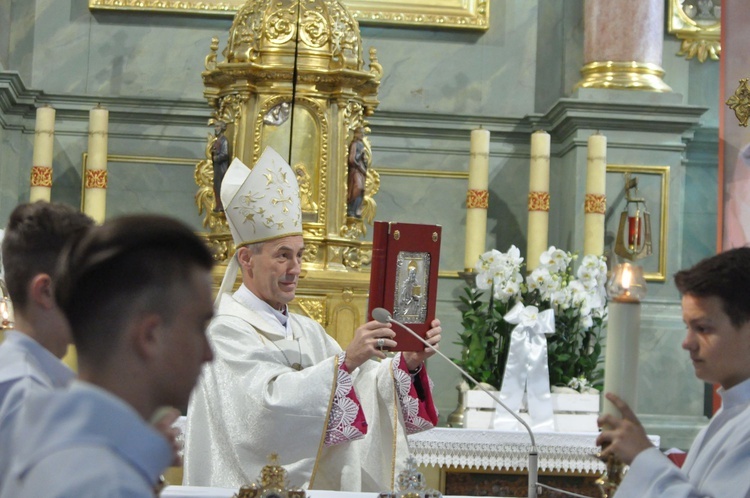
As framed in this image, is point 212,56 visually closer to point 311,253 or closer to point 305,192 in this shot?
point 305,192

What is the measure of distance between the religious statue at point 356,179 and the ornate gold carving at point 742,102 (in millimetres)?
2064

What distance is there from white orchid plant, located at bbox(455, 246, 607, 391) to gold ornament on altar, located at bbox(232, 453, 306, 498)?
3.24m

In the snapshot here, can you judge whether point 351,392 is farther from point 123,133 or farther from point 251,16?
point 123,133

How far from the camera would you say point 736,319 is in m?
2.96

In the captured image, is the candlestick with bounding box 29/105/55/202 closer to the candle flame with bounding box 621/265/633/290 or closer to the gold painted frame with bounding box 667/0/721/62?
the gold painted frame with bounding box 667/0/721/62

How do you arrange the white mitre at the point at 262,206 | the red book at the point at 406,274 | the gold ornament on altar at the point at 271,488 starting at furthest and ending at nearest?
the white mitre at the point at 262,206
the red book at the point at 406,274
the gold ornament on altar at the point at 271,488

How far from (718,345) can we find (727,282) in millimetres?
163

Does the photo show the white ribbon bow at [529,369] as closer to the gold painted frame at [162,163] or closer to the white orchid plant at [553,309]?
the white orchid plant at [553,309]

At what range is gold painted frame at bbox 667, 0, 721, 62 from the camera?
8.41m

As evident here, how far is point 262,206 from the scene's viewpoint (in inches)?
189

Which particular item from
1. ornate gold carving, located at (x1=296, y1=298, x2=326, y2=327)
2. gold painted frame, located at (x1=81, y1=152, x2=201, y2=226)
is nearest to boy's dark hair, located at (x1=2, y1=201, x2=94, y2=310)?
ornate gold carving, located at (x1=296, y1=298, x2=326, y2=327)

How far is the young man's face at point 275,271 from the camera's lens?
4.61 m

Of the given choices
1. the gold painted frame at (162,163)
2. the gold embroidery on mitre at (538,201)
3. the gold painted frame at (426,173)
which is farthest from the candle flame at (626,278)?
the gold painted frame at (162,163)

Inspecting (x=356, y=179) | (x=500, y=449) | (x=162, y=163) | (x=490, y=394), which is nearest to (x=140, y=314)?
(x=490, y=394)
